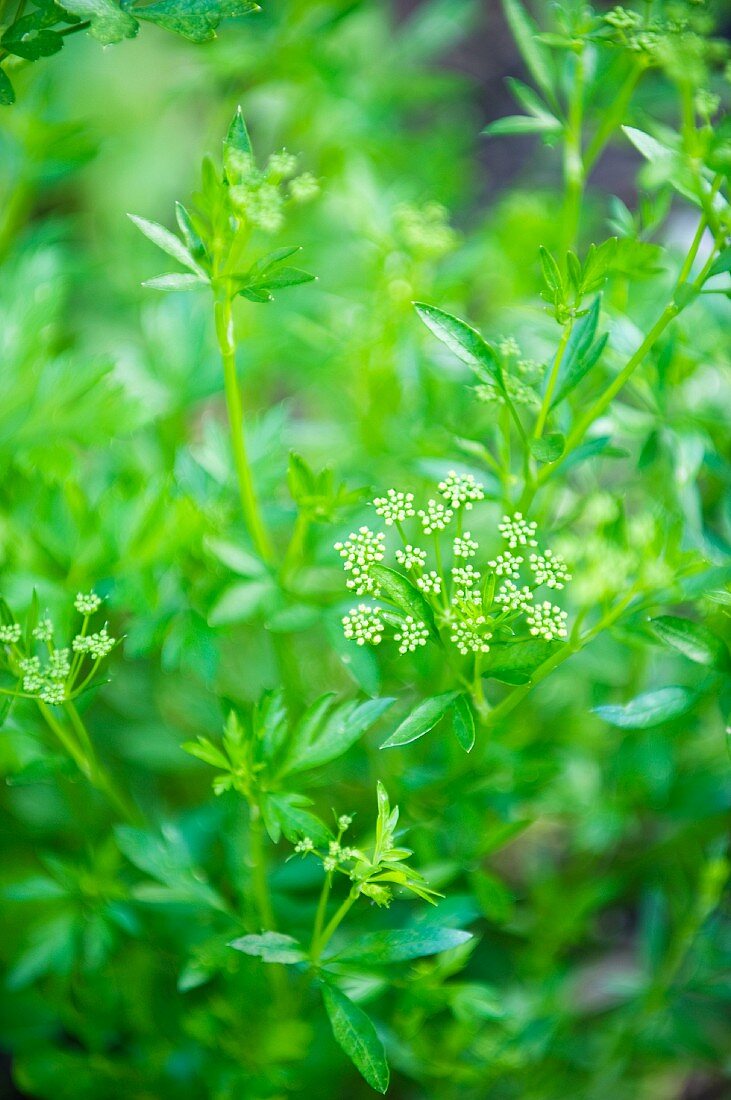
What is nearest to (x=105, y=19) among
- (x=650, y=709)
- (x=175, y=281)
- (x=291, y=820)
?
(x=175, y=281)

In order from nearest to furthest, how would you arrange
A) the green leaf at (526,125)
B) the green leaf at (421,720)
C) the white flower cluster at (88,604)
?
the green leaf at (421,720), the white flower cluster at (88,604), the green leaf at (526,125)

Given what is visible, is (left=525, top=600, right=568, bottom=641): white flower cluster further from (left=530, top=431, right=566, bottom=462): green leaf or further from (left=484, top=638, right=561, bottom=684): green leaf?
(left=530, top=431, right=566, bottom=462): green leaf

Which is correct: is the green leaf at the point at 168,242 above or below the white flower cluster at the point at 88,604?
above

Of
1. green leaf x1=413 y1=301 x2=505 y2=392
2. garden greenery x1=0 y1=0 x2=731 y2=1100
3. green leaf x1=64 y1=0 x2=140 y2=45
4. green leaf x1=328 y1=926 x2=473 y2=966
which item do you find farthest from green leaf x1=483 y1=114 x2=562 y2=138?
green leaf x1=328 y1=926 x2=473 y2=966

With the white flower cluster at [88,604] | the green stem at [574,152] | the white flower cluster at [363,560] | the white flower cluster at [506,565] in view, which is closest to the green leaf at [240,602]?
the white flower cluster at [88,604]

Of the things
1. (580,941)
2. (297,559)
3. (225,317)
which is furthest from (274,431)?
(580,941)

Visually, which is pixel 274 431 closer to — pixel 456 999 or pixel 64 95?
pixel 456 999

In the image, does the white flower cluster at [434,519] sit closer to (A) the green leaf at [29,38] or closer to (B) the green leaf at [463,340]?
(B) the green leaf at [463,340]
